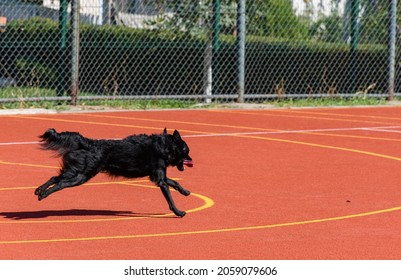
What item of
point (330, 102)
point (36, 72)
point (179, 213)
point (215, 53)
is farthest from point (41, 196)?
point (330, 102)

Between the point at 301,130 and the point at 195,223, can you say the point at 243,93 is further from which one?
the point at 195,223

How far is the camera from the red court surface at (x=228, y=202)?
26.1ft

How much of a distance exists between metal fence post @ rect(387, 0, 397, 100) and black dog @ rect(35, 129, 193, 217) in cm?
1477

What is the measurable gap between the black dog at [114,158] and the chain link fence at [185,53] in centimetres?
1028

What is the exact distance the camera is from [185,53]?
22.5 meters

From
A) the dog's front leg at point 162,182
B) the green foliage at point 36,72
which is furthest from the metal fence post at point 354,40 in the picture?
the dog's front leg at point 162,182

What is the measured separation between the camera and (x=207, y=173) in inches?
481

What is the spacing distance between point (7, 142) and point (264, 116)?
6.01 meters

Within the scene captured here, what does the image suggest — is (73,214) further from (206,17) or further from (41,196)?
(206,17)

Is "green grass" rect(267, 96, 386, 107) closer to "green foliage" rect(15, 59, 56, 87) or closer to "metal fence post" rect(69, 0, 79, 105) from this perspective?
"metal fence post" rect(69, 0, 79, 105)

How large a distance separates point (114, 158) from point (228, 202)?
4.01 feet

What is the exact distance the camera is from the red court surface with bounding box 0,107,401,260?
7.95 m

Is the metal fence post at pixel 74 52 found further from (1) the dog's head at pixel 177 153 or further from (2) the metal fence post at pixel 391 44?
(1) the dog's head at pixel 177 153

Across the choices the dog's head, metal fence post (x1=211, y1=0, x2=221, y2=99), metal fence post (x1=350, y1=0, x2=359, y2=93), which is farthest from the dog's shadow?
metal fence post (x1=350, y1=0, x2=359, y2=93)
